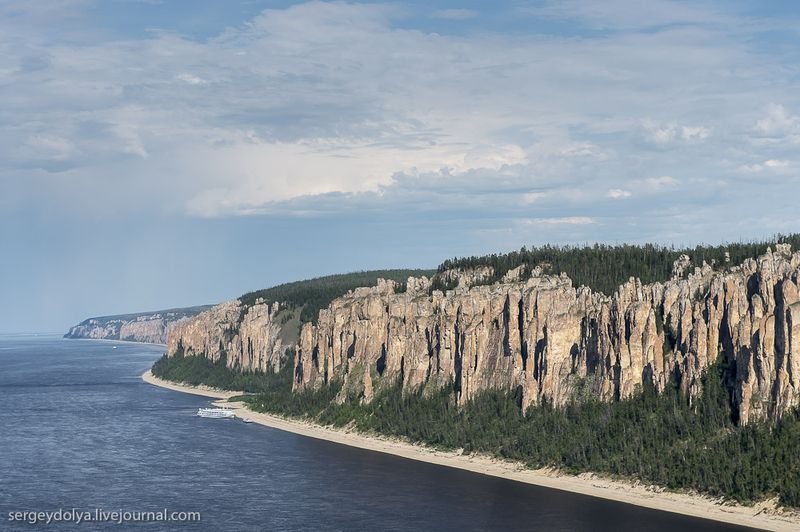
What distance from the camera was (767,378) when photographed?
604 ft

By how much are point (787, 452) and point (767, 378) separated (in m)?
18.1

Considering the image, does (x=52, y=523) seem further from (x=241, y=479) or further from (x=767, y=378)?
(x=767, y=378)

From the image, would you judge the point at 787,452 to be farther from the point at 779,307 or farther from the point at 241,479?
the point at 241,479

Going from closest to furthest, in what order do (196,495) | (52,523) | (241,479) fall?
(52,523), (196,495), (241,479)

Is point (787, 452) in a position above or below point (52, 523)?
above

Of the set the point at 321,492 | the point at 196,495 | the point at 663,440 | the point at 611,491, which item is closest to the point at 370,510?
the point at 321,492

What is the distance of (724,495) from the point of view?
561ft

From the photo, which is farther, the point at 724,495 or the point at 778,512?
the point at 724,495

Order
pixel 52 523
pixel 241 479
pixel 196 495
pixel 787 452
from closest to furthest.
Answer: pixel 52 523 → pixel 787 452 → pixel 196 495 → pixel 241 479

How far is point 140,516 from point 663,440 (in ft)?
323

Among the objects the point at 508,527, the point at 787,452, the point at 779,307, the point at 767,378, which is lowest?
the point at 508,527

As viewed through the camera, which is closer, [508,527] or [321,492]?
[508,527]

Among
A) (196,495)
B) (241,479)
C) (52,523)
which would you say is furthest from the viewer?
(241,479)

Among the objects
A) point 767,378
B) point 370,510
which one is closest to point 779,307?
point 767,378
